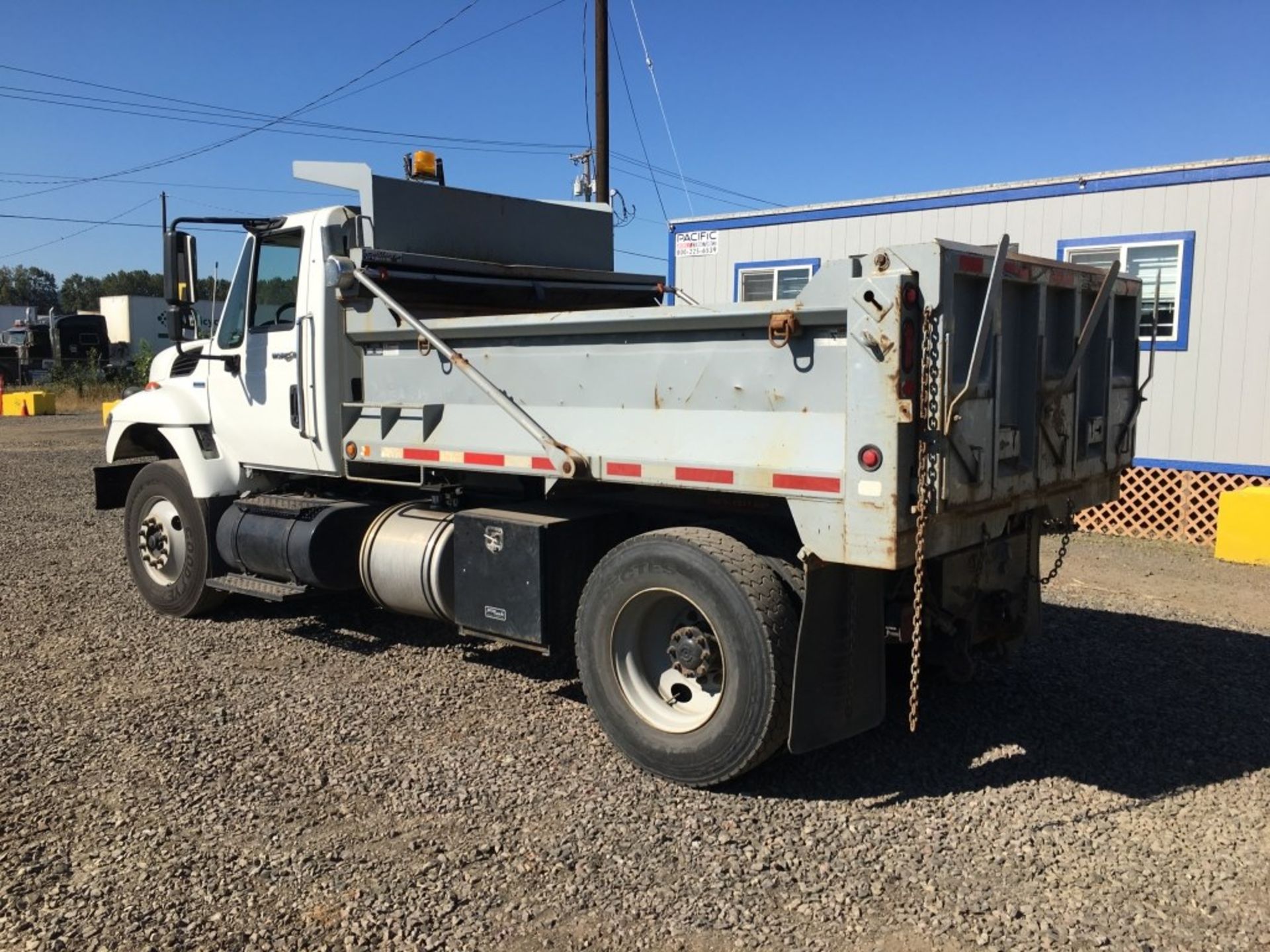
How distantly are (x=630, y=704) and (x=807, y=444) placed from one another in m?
1.45

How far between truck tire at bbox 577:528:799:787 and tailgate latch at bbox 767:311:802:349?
85cm

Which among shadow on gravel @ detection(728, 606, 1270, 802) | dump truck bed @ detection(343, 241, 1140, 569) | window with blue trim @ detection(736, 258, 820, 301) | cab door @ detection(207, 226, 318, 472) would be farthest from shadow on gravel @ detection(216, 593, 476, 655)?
window with blue trim @ detection(736, 258, 820, 301)

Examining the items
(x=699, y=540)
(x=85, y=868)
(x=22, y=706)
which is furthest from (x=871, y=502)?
(x=22, y=706)

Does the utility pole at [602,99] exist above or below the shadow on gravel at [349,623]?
above

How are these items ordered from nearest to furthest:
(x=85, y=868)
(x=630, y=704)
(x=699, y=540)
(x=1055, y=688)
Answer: (x=85, y=868) < (x=699, y=540) < (x=630, y=704) < (x=1055, y=688)

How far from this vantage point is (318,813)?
4.17 metres

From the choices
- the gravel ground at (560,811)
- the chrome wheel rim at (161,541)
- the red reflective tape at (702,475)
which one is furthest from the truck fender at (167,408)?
the red reflective tape at (702,475)

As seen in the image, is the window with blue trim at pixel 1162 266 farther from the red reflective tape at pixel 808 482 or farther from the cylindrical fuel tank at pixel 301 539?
the cylindrical fuel tank at pixel 301 539

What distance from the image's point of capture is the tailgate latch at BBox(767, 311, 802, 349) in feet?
13.6

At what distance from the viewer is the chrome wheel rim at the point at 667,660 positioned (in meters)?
4.54

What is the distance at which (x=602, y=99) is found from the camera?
17.9 meters

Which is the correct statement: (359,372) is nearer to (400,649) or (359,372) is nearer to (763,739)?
A: (400,649)

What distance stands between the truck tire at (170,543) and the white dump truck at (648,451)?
0.04 m

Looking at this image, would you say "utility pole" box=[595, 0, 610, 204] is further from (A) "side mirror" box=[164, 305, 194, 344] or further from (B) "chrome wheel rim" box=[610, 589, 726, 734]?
(B) "chrome wheel rim" box=[610, 589, 726, 734]
